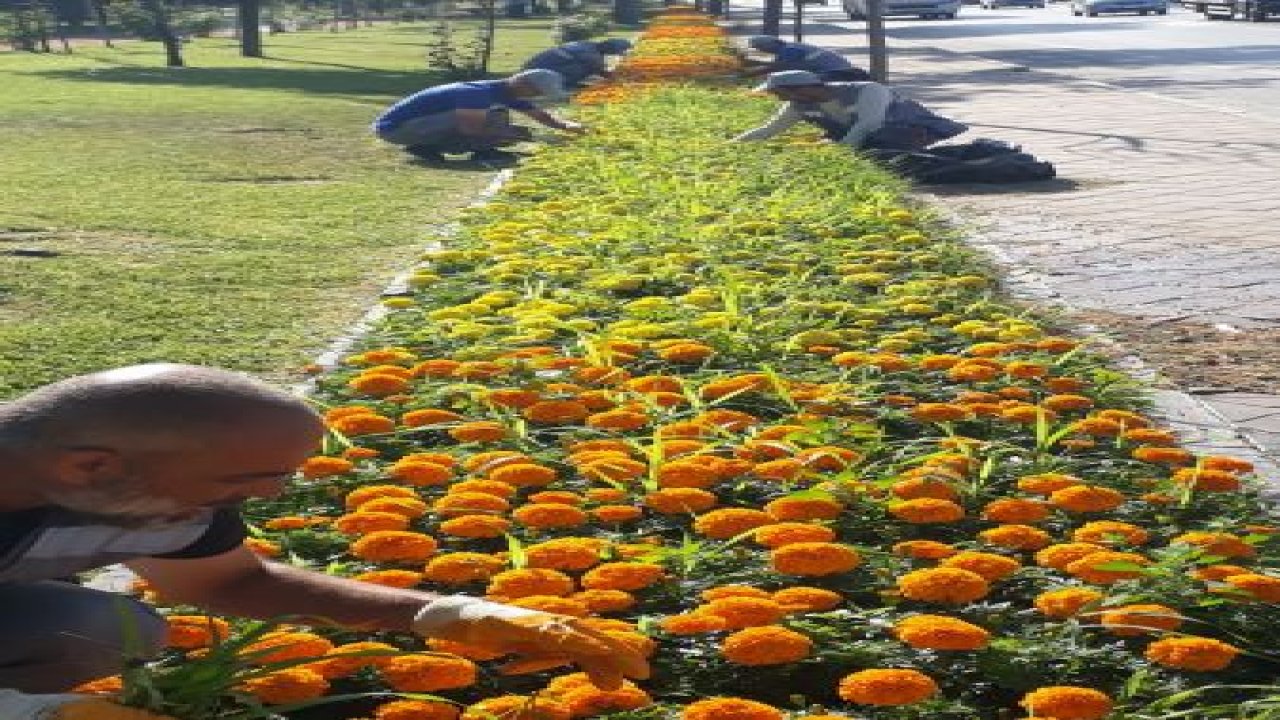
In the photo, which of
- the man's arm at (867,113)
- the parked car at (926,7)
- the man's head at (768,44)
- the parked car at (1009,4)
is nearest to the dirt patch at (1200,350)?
the man's arm at (867,113)

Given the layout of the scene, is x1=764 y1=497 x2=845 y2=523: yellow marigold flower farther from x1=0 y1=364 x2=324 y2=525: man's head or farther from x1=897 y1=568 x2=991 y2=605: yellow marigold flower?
x1=0 y1=364 x2=324 y2=525: man's head

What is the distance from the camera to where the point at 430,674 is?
9.95ft

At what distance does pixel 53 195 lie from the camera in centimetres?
1217

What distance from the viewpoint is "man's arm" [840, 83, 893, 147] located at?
1362 cm

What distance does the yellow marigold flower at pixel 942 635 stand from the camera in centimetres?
318

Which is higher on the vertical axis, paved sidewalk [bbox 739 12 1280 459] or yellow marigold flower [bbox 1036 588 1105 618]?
yellow marigold flower [bbox 1036 588 1105 618]

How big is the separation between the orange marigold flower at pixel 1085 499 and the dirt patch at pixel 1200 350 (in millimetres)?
1870

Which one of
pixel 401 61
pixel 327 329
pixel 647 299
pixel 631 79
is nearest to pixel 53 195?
pixel 327 329

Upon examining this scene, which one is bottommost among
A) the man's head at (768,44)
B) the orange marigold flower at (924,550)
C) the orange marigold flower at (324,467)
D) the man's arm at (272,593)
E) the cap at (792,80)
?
the man's head at (768,44)

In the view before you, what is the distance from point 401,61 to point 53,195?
21.4 meters

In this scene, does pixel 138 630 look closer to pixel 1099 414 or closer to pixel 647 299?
pixel 1099 414

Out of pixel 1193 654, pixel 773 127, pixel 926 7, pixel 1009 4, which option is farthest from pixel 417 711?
→ pixel 1009 4

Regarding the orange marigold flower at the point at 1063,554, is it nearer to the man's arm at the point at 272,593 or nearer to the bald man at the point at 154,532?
the bald man at the point at 154,532

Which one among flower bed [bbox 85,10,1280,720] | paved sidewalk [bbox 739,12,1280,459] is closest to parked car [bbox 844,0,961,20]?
paved sidewalk [bbox 739,12,1280,459]
